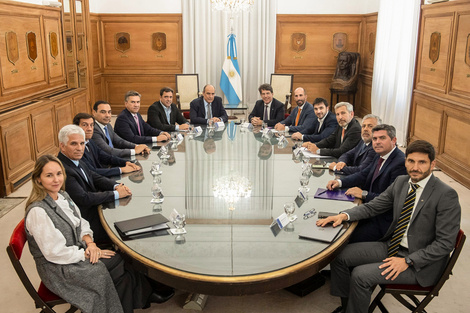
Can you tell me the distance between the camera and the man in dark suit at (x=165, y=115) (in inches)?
224

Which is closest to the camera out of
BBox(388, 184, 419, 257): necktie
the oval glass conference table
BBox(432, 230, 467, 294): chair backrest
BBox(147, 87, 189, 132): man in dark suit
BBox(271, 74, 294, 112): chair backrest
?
A: the oval glass conference table

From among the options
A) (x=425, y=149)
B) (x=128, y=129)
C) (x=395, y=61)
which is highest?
(x=395, y=61)

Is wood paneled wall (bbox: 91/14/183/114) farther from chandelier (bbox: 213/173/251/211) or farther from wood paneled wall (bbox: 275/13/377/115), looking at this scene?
chandelier (bbox: 213/173/251/211)

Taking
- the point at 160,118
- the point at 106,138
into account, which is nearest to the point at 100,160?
the point at 106,138

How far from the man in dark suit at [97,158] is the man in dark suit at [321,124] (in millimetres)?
2014

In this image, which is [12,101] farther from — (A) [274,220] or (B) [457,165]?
(B) [457,165]

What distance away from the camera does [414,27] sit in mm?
7211

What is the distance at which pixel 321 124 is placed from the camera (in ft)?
17.4

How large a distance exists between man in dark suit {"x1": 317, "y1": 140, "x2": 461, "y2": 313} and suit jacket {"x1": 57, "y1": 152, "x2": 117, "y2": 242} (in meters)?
1.45

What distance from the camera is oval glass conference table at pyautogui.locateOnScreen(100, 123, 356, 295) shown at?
2180 millimetres

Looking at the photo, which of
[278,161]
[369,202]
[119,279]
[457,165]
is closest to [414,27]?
[457,165]

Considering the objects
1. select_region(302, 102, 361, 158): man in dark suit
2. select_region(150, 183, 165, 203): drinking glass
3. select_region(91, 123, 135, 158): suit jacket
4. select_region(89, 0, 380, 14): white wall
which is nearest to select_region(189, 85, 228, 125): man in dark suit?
select_region(91, 123, 135, 158): suit jacket

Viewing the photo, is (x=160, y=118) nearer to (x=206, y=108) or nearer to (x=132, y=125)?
(x=206, y=108)

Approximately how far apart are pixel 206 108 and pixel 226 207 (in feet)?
12.0
